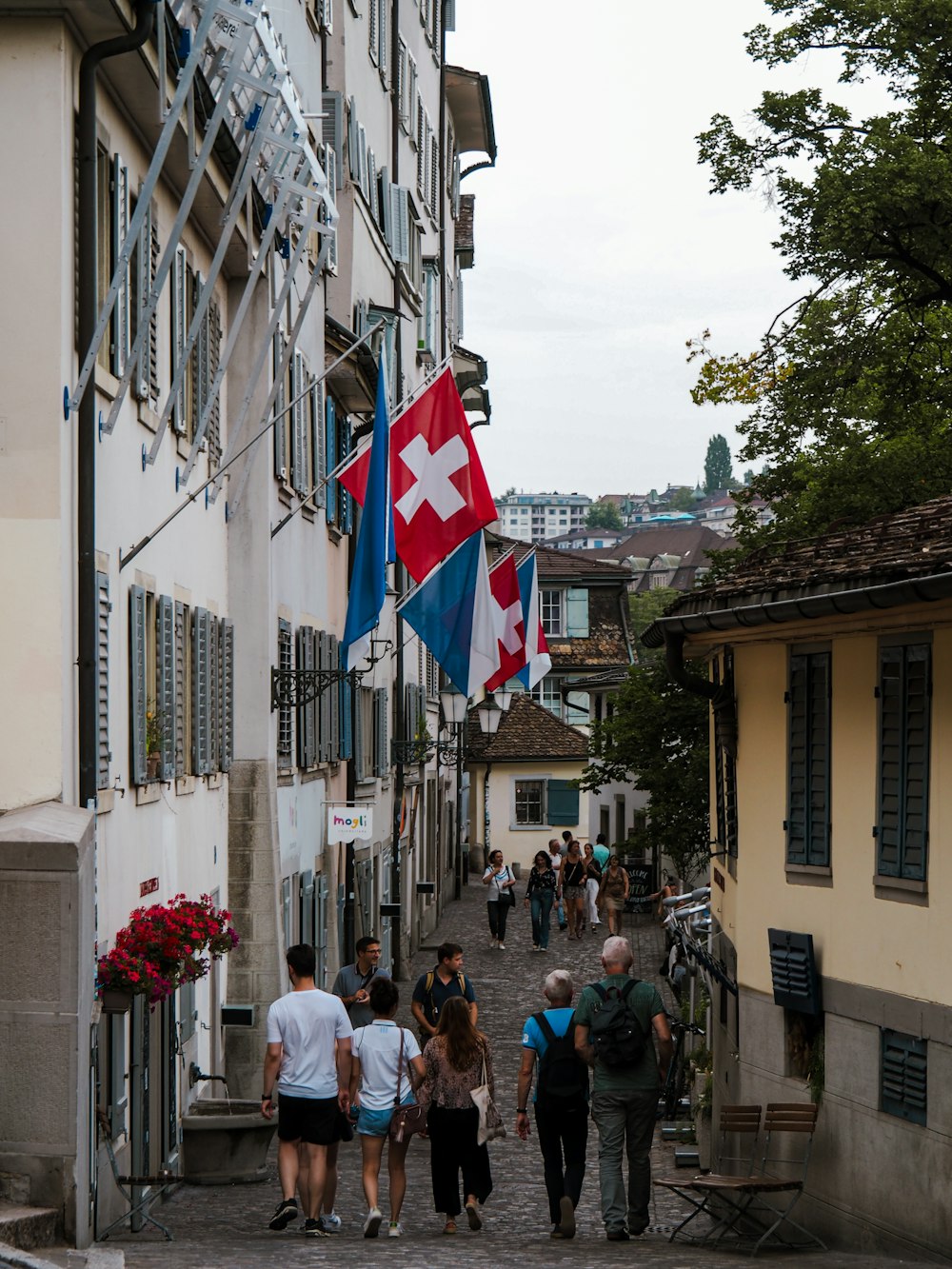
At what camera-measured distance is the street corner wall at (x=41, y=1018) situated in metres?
9.69

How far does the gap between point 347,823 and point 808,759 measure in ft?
37.5

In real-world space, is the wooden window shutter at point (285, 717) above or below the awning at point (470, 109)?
below

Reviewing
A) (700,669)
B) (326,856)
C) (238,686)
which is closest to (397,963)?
(326,856)

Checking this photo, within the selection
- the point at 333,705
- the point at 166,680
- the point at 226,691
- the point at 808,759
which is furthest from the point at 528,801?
the point at 808,759

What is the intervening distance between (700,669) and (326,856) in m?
5.20

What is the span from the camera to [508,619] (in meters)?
23.7

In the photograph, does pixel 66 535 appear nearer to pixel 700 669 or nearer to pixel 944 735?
pixel 944 735

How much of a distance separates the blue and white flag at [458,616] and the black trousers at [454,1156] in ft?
25.0

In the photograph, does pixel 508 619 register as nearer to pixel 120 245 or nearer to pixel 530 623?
pixel 530 623

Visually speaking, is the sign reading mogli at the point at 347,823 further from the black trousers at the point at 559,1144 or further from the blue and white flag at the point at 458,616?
the black trousers at the point at 559,1144

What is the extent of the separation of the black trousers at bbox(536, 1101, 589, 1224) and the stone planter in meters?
3.38

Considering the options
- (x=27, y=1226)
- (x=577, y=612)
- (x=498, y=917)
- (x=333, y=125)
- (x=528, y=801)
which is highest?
(x=333, y=125)

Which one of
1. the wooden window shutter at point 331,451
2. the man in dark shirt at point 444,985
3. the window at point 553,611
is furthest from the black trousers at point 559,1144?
the window at point 553,611

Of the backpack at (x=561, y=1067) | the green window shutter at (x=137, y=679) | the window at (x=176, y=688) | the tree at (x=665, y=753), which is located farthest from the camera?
the tree at (x=665, y=753)
